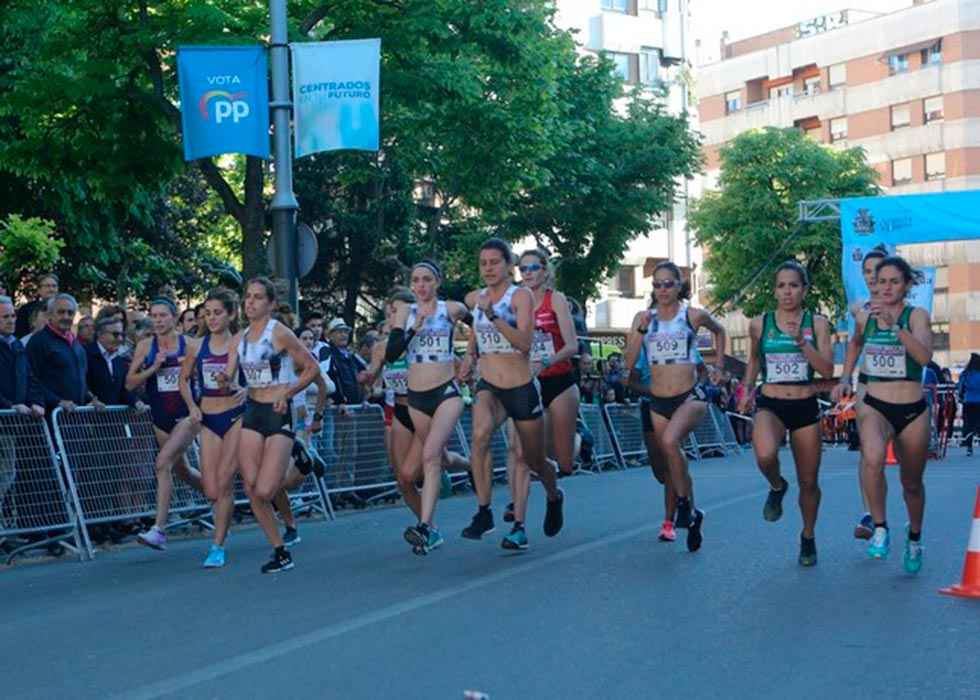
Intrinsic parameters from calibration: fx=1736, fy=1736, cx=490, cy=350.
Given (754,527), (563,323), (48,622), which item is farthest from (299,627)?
(754,527)

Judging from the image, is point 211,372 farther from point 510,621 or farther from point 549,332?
point 510,621

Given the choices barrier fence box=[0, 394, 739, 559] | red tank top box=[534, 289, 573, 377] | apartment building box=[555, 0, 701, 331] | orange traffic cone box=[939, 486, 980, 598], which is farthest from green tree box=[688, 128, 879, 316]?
orange traffic cone box=[939, 486, 980, 598]

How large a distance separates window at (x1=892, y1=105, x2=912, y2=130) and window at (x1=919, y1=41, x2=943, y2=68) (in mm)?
2256

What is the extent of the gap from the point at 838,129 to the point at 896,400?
76199mm

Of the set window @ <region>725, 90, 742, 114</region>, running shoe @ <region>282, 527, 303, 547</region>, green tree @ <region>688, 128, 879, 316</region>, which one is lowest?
running shoe @ <region>282, 527, 303, 547</region>

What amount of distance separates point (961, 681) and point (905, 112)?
3052 inches

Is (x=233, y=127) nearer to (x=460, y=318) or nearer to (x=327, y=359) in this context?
(x=327, y=359)

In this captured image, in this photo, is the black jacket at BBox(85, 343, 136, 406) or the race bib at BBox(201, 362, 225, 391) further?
the black jacket at BBox(85, 343, 136, 406)

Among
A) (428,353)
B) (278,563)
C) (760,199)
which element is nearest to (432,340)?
(428,353)

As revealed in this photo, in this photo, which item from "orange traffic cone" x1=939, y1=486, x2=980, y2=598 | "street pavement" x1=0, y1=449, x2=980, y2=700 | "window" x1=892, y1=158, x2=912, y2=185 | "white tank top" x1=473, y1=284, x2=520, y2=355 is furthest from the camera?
"window" x1=892, y1=158, x2=912, y2=185

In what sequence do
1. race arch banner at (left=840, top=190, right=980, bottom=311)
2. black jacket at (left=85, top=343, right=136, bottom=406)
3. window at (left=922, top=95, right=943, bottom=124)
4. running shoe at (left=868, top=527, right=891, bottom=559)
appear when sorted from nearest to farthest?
Result: running shoe at (left=868, top=527, right=891, bottom=559) < black jacket at (left=85, top=343, right=136, bottom=406) < race arch banner at (left=840, top=190, right=980, bottom=311) < window at (left=922, top=95, right=943, bottom=124)

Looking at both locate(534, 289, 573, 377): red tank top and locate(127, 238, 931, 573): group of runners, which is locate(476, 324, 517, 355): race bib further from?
locate(534, 289, 573, 377): red tank top

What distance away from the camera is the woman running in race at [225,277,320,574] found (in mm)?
11055

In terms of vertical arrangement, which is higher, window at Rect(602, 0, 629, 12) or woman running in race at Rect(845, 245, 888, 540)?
window at Rect(602, 0, 629, 12)
